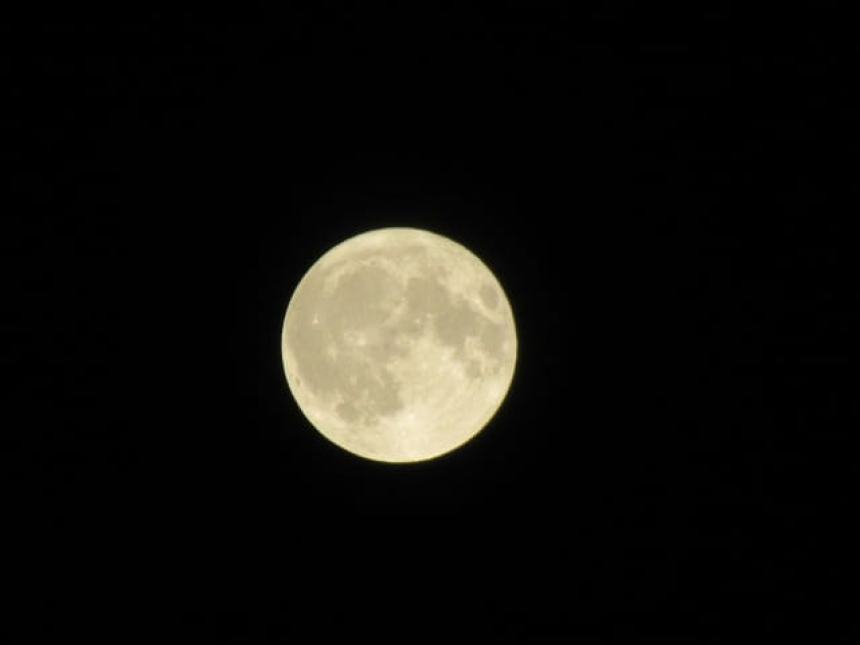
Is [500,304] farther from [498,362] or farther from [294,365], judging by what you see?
[294,365]

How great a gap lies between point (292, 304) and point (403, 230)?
0.84m

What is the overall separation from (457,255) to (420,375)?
0.86 meters

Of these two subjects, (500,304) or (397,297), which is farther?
(500,304)

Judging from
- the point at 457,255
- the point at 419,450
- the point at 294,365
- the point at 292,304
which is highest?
the point at 457,255

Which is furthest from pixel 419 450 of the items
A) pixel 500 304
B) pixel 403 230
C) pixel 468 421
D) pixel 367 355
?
pixel 403 230

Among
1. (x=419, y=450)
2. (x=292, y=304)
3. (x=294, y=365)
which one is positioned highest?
(x=292, y=304)

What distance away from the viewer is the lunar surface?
15.7ft

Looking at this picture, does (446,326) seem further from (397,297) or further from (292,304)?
(292,304)

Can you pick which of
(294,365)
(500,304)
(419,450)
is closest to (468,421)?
(419,450)

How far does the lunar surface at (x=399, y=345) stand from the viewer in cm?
479

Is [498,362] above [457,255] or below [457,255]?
below

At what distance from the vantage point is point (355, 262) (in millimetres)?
4996

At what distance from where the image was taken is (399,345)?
474 cm

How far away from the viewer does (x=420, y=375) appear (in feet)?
15.7
